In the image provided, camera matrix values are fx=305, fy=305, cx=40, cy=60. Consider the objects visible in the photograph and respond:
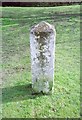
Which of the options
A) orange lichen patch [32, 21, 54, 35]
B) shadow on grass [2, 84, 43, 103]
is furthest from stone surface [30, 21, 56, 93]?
shadow on grass [2, 84, 43, 103]

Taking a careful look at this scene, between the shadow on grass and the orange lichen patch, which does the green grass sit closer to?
the shadow on grass

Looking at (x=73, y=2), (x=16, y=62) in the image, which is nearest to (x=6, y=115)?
(x=16, y=62)

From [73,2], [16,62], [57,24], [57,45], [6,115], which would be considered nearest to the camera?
[6,115]

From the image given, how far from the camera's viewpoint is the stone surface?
20.8ft

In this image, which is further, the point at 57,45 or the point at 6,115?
the point at 57,45

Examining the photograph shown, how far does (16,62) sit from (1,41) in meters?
2.93

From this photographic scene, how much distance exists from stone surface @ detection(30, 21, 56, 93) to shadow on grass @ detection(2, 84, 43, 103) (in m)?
0.24

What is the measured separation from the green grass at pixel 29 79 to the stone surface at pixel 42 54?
0.32 metres

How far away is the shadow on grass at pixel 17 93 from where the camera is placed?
21.9 ft

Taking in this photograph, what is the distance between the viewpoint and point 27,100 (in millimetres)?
6594

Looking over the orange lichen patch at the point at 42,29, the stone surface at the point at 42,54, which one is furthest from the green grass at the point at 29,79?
the orange lichen patch at the point at 42,29

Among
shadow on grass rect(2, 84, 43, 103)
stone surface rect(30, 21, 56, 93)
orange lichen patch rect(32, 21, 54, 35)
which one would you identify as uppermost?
orange lichen patch rect(32, 21, 54, 35)

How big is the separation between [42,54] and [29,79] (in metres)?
1.42

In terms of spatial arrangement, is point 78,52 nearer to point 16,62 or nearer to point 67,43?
point 67,43
